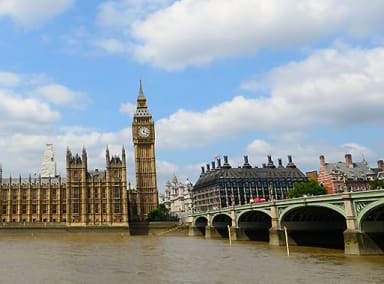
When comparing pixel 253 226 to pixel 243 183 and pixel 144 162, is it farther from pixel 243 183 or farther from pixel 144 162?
pixel 243 183

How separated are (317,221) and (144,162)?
8084 centimetres

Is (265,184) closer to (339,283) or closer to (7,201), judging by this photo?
(7,201)

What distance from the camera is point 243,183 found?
149125mm

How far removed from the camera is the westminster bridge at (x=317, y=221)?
122ft

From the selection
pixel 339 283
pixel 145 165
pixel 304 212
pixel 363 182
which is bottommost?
pixel 339 283

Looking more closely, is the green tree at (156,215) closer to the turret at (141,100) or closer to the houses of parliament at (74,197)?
the houses of parliament at (74,197)

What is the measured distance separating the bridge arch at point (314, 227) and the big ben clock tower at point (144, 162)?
74379 millimetres

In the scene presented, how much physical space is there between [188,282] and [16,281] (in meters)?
10.7

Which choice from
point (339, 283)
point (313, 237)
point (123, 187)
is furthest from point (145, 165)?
point (339, 283)

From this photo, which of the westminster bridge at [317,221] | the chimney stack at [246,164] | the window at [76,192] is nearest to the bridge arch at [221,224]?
the westminster bridge at [317,221]

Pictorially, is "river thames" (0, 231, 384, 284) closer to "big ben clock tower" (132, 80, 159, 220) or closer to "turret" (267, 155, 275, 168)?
"big ben clock tower" (132, 80, 159, 220)

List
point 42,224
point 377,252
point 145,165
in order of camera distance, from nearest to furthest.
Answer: point 377,252, point 42,224, point 145,165

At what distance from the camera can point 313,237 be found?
57.4m

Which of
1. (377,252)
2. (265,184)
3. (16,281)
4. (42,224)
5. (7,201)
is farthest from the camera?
(265,184)
